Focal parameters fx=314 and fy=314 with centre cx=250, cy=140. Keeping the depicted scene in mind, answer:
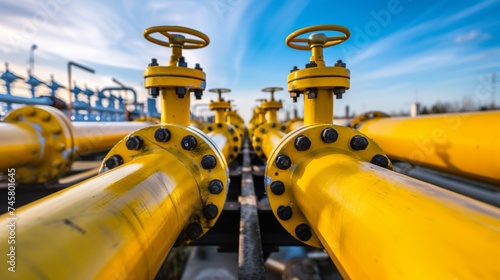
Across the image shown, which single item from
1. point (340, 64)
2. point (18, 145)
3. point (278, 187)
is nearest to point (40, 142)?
point (18, 145)

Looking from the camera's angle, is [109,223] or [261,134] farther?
[261,134]

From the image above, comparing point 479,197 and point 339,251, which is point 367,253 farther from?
point 479,197

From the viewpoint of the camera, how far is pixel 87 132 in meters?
2.55

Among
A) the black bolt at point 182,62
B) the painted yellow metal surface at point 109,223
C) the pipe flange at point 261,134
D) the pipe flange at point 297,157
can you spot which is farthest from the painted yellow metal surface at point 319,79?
the pipe flange at point 261,134

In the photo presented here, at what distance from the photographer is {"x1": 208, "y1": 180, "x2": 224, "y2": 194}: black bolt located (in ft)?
4.09

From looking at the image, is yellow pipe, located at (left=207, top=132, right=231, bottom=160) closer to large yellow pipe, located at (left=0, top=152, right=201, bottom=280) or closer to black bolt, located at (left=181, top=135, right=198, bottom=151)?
black bolt, located at (left=181, top=135, right=198, bottom=151)

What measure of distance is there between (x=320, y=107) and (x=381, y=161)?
0.52 m

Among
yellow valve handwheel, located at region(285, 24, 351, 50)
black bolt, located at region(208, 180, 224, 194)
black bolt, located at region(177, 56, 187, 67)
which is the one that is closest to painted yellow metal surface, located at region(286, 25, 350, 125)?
yellow valve handwheel, located at region(285, 24, 351, 50)

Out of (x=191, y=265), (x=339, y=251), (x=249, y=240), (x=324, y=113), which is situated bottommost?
(x=191, y=265)

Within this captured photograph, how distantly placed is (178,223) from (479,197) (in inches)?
89.6

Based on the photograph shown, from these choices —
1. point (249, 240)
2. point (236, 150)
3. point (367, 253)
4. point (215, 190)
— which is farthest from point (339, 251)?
point (236, 150)

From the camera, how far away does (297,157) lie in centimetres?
126

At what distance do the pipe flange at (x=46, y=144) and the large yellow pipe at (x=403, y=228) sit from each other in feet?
6.27

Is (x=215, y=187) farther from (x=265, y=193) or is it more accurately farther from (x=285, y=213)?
(x=265, y=193)
